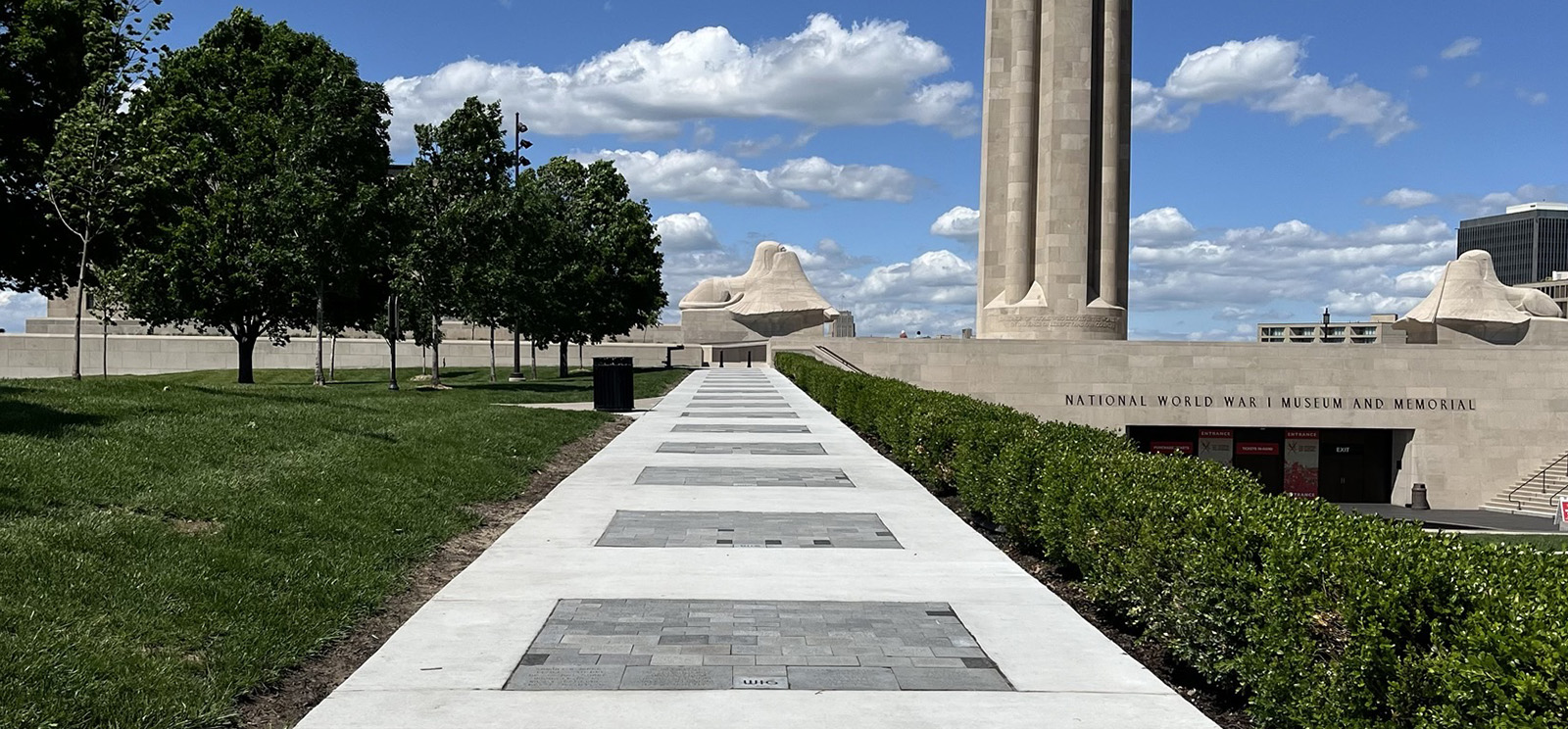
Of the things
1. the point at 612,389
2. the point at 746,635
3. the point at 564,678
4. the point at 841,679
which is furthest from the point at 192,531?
the point at 612,389

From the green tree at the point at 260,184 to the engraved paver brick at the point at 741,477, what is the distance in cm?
1837

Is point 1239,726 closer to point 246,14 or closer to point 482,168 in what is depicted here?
point 482,168

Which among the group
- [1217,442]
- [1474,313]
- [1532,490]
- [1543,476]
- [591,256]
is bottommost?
[1532,490]

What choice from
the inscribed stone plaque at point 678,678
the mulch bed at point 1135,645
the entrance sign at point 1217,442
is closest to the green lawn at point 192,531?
the inscribed stone plaque at point 678,678

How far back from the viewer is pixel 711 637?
6.33 m

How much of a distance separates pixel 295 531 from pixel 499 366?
47.6 m

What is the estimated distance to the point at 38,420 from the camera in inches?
458

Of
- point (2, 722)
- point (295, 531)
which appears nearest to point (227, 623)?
point (2, 722)

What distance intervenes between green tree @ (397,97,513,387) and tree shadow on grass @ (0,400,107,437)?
2054cm

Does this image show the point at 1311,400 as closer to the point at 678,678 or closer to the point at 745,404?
the point at 745,404

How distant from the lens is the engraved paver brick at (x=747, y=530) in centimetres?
930

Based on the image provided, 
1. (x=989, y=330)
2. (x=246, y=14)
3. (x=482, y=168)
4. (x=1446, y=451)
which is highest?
(x=246, y=14)

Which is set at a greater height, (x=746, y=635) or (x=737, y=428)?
(x=737, y=428)

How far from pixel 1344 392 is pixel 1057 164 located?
1301cm
